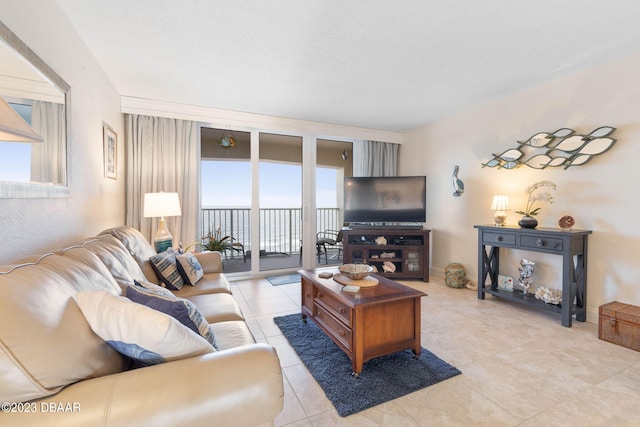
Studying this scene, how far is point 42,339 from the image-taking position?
0.76 metres

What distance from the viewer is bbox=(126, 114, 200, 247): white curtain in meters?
3.44

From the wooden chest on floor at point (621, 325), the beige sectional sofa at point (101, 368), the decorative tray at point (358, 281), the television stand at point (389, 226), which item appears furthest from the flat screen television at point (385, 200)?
the beige sectional sofa at point (101, 368)

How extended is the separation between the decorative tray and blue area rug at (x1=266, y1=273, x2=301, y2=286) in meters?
1.71

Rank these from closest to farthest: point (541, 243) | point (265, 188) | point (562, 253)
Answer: point (562, 253)
point (541, 243)
point (265, 188)

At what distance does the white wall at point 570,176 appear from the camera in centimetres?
245

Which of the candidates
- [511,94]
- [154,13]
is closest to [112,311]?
[154,13]

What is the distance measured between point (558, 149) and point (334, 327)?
285 cm

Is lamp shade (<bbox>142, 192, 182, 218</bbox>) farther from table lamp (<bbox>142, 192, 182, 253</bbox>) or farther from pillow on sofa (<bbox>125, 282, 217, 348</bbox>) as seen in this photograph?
pillow on sofa (<bbox>125, 282, 217, 348</bbox>)

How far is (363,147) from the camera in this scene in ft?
16.0

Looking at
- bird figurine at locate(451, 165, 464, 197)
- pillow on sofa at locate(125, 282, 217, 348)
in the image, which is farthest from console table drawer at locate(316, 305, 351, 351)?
bird figurine at locate(451, 165, 464, 197)

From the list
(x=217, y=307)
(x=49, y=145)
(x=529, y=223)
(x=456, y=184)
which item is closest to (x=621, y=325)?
(x=529, y=223)

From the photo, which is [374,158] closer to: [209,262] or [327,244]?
[327,244]

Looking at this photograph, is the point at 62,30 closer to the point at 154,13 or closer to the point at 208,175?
the point at 154,13

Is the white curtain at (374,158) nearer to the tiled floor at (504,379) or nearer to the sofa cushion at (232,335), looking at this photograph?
the tiled floor at (504,379)
